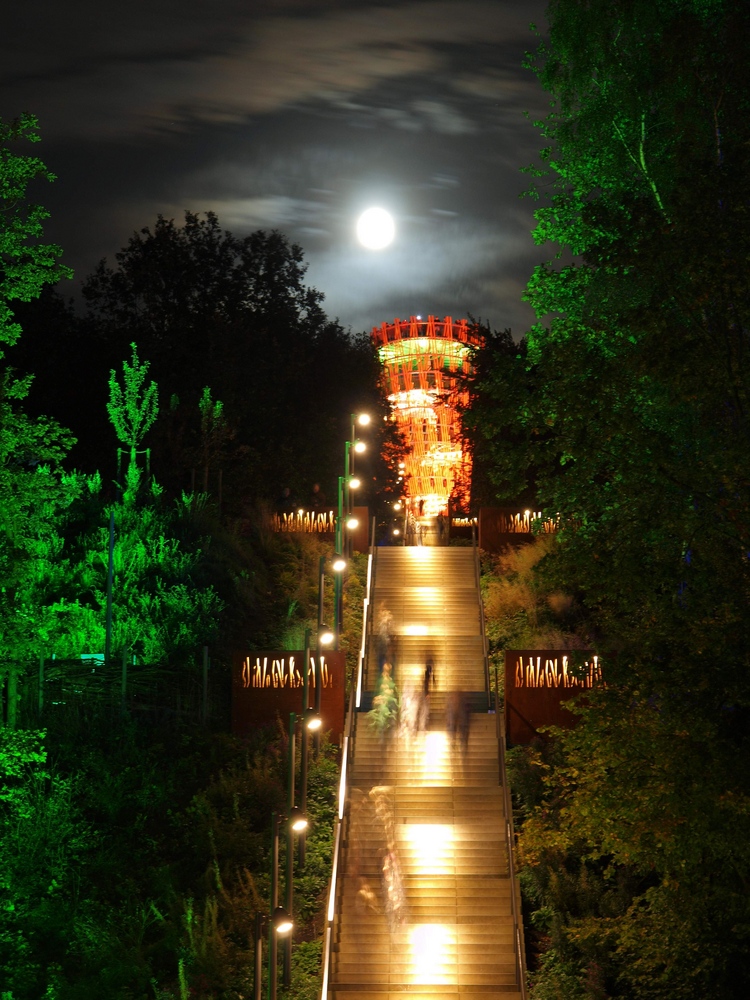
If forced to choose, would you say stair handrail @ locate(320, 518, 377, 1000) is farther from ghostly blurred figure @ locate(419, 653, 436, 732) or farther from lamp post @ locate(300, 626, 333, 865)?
ghostly blurred figure @ locate(419, 653, 436, 732)

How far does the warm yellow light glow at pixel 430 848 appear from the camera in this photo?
2073cm

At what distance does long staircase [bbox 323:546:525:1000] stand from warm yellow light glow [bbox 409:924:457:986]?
0.06 ft

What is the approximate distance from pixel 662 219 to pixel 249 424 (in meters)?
30.4

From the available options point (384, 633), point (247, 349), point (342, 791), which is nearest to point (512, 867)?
point (342, 791)

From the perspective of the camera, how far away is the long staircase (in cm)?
1853

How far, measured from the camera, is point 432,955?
18.8m

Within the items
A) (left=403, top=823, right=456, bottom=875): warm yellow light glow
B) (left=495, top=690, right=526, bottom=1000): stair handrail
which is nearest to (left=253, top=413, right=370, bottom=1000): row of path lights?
(left=403, top=823, right=456, bottom=875): warm yellow light glow

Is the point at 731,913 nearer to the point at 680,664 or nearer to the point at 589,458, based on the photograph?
the point at 680,664

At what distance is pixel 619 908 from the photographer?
19.5 metres

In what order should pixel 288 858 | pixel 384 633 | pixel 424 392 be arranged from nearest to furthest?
pixel 288 858 < pixel 384 633 < pixel 424 392

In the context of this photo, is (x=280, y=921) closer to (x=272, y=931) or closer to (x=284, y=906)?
(x=272, y=931)

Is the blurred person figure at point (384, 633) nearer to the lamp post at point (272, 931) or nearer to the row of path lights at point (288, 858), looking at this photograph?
the row of path lights at point (288, 858)

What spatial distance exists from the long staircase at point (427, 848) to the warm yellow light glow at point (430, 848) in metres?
0.02

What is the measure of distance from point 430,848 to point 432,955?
2624 mm
